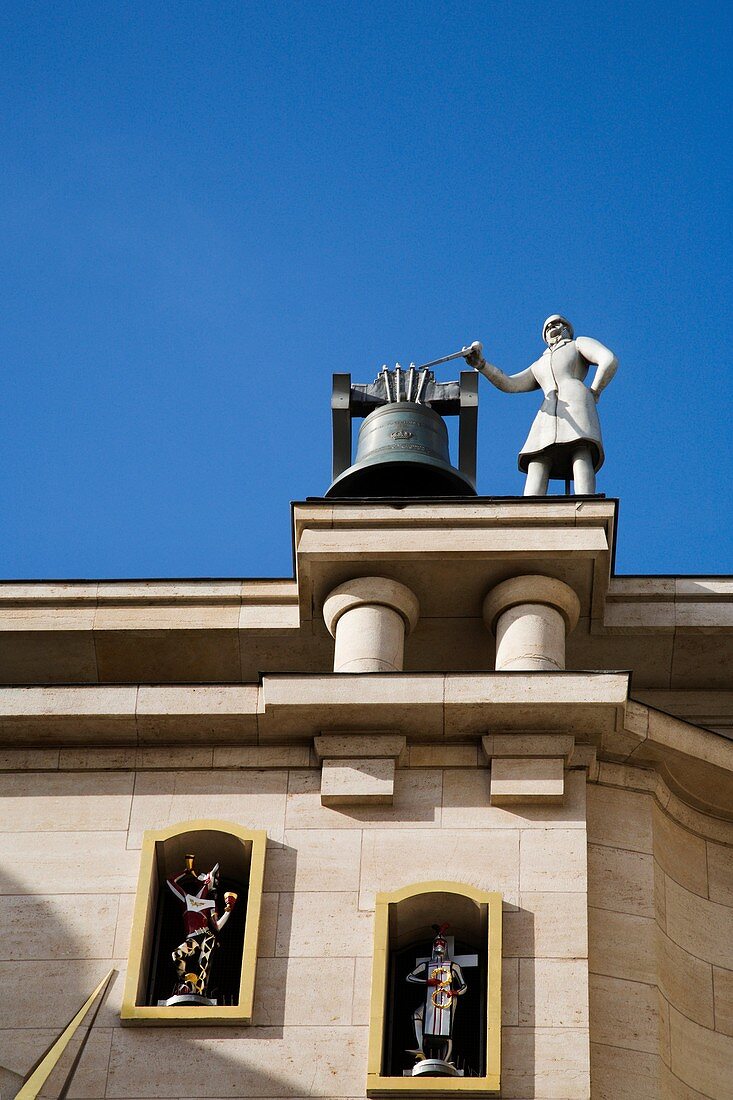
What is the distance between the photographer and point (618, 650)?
64.0 feet

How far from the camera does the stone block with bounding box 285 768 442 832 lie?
56.1 ft

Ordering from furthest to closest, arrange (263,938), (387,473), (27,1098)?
(387,473) < (263,938) < (27,1098)

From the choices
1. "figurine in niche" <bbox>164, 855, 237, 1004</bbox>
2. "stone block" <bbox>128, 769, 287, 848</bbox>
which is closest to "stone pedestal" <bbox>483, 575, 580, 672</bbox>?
"stone block" <bbox>128, 769, 287, 848</bbox>

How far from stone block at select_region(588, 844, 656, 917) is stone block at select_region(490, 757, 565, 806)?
0.55 metres

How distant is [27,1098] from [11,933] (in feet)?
5.84

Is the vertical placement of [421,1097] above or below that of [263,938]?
below

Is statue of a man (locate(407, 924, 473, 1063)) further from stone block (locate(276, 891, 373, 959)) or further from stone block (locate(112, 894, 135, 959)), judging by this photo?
stone block (locate(112, 894, 135, 959))

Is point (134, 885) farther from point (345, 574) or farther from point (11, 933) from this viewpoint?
point (345, 574)

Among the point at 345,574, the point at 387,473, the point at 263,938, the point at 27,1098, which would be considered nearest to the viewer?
the point at 27,1098

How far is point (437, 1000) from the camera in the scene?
1605cm

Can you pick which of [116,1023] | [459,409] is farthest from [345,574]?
[116,1023]

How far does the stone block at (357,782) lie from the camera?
1717 cm

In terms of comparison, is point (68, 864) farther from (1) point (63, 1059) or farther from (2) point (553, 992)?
(2) point (553, 992)

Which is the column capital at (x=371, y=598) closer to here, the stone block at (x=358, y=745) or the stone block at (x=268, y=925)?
the stone block at (x=358, y=745)
